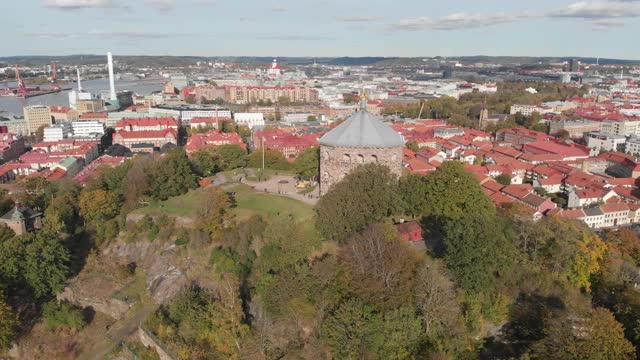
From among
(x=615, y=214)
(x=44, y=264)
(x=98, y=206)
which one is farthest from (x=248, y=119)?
(x=44, y=264)

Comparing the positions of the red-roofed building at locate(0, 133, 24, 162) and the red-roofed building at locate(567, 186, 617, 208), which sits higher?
the red-roofed building at locate(0, 133, 24, 162)

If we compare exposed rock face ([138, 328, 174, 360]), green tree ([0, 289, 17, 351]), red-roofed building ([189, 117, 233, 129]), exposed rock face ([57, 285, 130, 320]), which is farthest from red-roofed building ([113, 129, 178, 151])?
exposed rock face ([138, 328, 174, 360])

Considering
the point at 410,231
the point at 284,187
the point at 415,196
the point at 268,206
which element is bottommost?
the point at 410,231

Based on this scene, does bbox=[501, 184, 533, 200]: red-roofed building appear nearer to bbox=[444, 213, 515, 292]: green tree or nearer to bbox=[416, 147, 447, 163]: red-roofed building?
bbox=[416, 147, 447, 163]: red-roofed building

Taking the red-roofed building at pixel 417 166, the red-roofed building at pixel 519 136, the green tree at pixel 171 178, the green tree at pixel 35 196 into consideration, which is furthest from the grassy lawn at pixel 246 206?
the red-roofed building at pixel 519 136

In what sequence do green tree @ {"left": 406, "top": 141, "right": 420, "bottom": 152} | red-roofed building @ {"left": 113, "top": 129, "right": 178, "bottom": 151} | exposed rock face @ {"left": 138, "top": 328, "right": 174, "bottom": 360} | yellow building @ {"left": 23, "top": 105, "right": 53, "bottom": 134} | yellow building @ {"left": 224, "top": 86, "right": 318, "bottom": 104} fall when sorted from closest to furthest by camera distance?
exposed rock face @ {"left": 138, "top": 328, "right": 174, "bottom": 360}, green tree @ {"left": 406, "top": 141, "right": 420, "bottom": 152}, red-roofed building @ {"left": 113, "top": 129, "right": 178, "bottom": 151}, yellow building @ {"left": 23, "top": 105, "right": 53, "bottom": 134}, yellow building @ {"left": 224, "top": 86, "right": 318, "bottom": 104}

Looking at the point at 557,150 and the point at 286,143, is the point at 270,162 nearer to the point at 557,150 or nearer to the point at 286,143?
the point at 286,143
